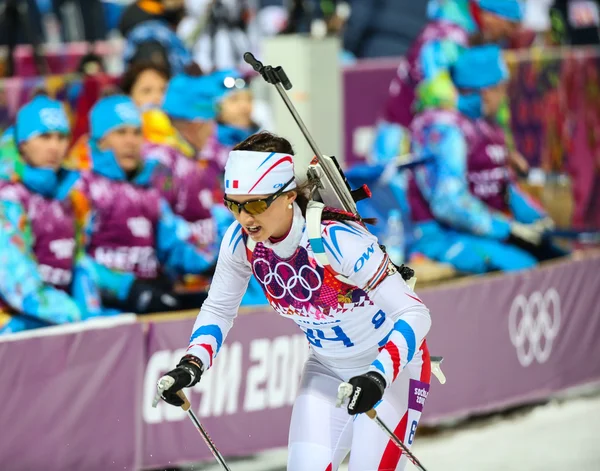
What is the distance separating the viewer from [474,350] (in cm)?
898

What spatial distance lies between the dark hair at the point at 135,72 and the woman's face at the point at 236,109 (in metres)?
0.50

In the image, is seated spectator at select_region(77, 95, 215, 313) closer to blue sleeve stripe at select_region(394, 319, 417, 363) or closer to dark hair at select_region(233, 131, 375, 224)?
dark hair at select_region(233, 131, 375, 224)

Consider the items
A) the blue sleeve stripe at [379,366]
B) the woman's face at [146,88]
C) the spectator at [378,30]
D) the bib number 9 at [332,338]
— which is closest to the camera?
the blue sleeve stripe at [379,366]

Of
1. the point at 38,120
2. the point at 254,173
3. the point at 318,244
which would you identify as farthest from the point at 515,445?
the point at 254,173

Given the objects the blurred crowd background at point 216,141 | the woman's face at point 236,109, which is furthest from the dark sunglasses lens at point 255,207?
the woman's face at point 236,109

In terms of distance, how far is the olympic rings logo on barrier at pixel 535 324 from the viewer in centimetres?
932

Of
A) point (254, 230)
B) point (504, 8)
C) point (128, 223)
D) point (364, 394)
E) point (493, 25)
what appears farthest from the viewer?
point (493, 25)

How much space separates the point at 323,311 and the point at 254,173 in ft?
2.12

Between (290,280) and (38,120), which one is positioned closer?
(290,280)

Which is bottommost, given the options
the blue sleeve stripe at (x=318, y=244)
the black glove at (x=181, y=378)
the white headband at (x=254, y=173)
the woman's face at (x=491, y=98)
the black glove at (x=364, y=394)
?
the woman's face at (x=491, y=98)

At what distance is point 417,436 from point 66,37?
5777 millimetres

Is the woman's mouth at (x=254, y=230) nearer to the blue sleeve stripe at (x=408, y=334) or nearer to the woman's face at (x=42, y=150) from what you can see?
the blue sleeve stripe at (x=408, y=334)

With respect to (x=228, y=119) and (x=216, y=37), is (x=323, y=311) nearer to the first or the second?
(x=228, y=119)

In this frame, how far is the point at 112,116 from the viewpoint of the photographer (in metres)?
7.94
